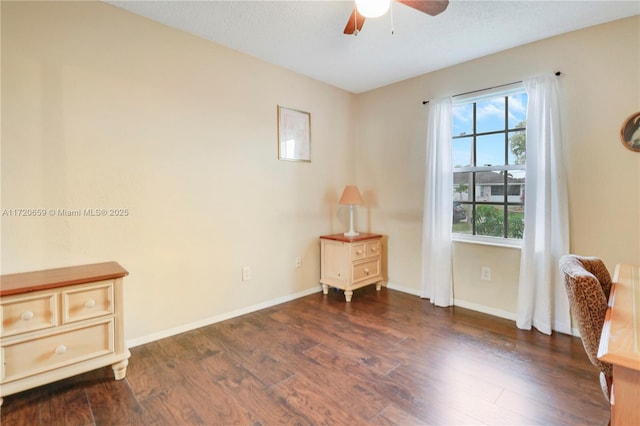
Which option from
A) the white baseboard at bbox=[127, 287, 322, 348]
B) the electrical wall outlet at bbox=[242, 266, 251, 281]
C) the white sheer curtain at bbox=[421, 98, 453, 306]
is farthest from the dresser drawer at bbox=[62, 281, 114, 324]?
the white sheer curtain at bbox=[421, 98, 453, 306]

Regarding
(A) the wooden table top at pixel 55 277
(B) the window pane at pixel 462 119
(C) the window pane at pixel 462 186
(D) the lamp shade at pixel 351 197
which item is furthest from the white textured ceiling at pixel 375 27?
(A) the wooden table top at pixel 55 277

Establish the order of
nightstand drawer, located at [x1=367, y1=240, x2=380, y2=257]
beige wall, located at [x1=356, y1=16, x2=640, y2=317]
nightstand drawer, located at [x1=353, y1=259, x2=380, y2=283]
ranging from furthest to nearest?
nightstand drawer, located at [x1=367, y1=240, x2=380, y2=257], nightstand drawer, located at [x1=353, y1=259, x2=380, y2=283], beige wall, located at [x1=356, y1=16, x2=640, y2=317]

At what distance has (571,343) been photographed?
93.7 inches

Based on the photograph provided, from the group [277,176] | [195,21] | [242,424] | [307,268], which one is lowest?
[242,424]

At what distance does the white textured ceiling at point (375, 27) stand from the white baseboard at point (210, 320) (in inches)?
95.9

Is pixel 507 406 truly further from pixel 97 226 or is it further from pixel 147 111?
pixel 147 111

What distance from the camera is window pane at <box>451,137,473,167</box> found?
10.5 ft

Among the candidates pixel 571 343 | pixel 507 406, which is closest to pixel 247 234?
pixel 507 406

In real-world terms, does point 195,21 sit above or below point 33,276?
above

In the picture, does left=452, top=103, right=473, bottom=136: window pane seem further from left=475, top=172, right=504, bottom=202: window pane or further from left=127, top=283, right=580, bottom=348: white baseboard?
left=127, top=283, right=580, bottom=348: white baseboard

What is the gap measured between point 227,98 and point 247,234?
50.3 inches

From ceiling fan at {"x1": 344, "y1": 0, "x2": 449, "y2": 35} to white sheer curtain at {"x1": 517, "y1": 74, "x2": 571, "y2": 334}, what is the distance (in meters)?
1.43

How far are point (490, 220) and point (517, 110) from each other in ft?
3.45

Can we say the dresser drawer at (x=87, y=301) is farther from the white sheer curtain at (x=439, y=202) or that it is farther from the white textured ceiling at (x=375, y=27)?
the white sheer curtain at (x=439, y=202)
